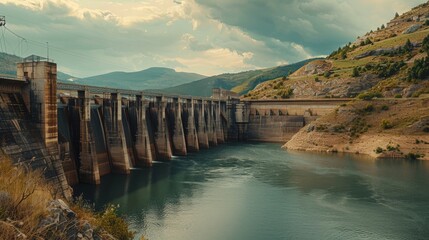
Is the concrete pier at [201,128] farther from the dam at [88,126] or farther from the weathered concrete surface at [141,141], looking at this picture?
the weathered concrete surface at [141,141]

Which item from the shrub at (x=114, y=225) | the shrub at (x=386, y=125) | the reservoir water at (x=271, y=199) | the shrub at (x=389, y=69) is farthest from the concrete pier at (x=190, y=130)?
the shrub at (x=389, y=69)

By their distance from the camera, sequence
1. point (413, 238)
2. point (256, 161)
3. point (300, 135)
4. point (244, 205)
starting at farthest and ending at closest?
point (300, 135)
point (256, 161)
point (244, 205)
point (413, 238)

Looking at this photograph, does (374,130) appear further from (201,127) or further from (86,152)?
(86,152)

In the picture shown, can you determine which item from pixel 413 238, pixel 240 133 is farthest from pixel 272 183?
pixel 240 133

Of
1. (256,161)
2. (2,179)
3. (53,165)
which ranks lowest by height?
(256,161)

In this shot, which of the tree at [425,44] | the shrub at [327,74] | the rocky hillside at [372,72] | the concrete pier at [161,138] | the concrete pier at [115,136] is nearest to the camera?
the concrete pier at [115,136]

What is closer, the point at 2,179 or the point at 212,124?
the point at 2,179

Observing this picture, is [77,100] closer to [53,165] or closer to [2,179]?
[53,165]
